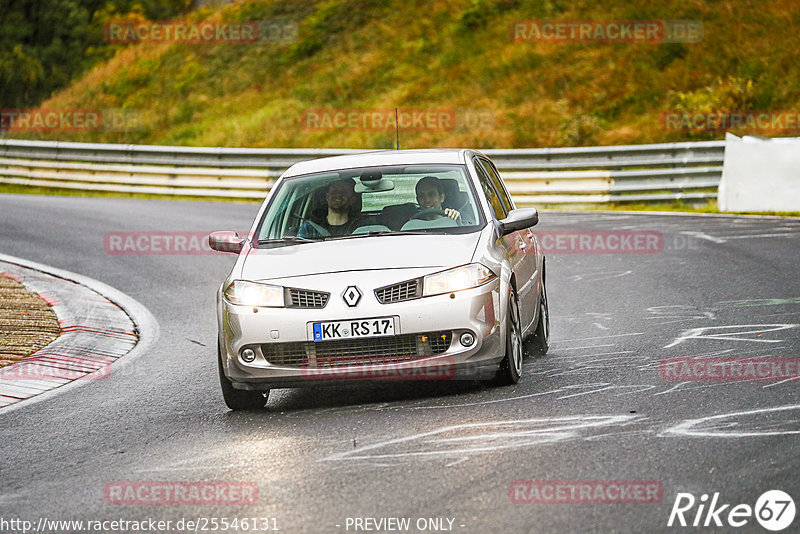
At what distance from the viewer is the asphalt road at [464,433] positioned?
195 inches

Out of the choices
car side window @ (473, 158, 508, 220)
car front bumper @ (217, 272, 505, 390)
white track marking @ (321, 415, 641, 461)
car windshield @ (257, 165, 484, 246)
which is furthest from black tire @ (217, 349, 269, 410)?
car side window @ (473, 158, 508, 220)

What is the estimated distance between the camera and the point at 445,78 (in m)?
36.5

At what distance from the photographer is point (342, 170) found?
834cm

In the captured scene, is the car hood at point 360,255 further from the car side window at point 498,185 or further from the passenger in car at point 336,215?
the car side window at point 498,185

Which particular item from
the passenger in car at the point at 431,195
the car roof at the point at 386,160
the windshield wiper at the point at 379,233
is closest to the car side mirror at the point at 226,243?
the windshield wiper at the point at 379,233

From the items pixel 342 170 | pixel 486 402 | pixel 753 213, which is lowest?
pixel 753 213

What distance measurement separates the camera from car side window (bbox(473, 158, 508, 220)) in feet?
27.1

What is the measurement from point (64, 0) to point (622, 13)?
35174mm

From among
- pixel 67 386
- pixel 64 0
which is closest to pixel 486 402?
pixel 67 386

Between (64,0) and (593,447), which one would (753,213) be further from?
(64,0)

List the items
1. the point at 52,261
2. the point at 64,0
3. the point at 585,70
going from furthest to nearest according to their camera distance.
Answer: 1. the point at 64,0
2. the point at 585,70
3. the point at 52,261

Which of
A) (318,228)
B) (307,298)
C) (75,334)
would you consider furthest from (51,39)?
(307,298)

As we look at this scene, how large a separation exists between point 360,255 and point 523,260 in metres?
1.52

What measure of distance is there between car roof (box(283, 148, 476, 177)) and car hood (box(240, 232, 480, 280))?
36.4 inches
